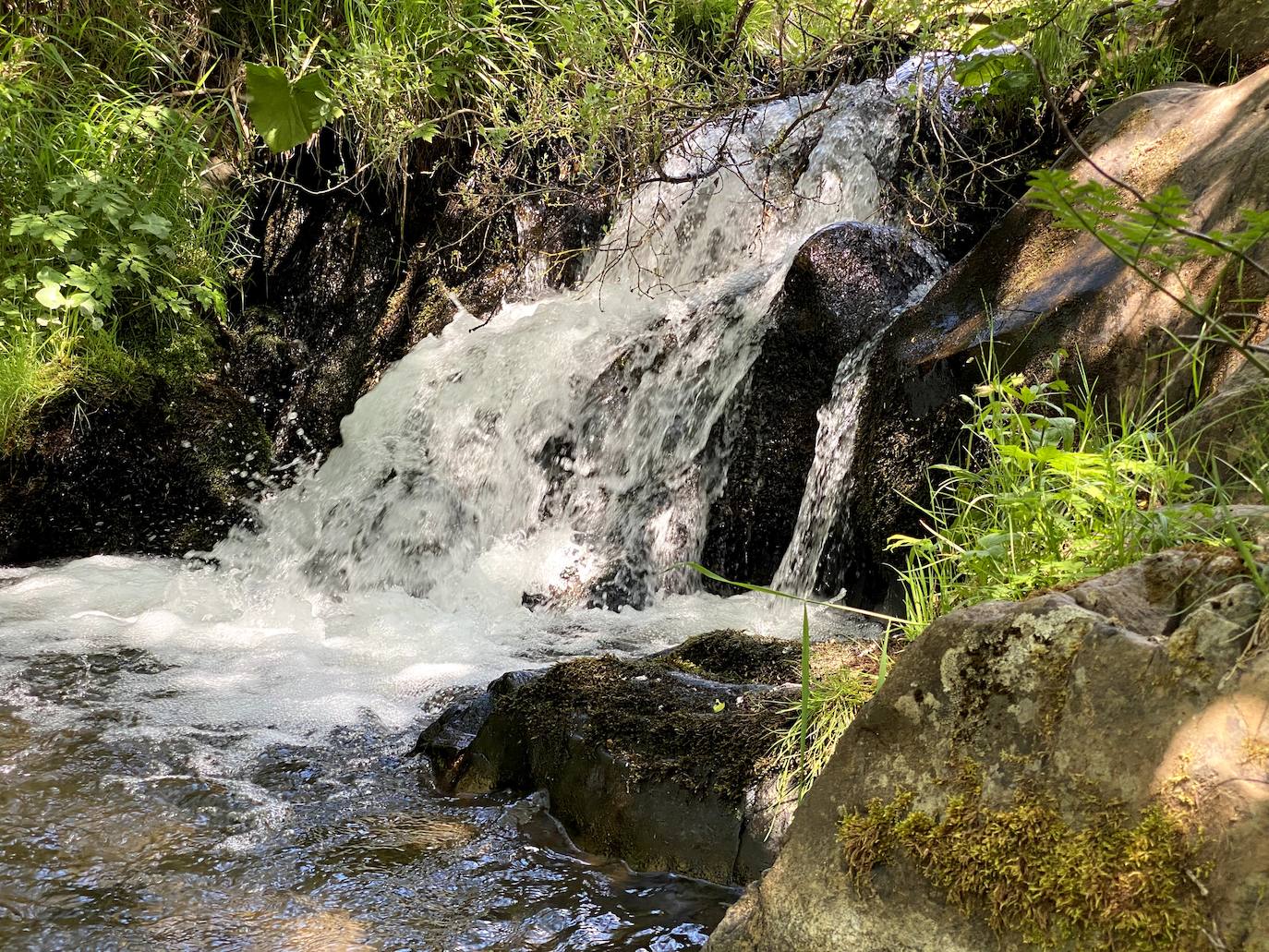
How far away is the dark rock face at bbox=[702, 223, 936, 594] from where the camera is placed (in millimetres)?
4934

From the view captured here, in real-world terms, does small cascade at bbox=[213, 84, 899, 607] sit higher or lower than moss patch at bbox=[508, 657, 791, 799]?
higher

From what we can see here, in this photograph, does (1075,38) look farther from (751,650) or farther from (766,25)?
(751,650)

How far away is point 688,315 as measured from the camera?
19.0 ft

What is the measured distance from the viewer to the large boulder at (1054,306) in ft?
11.8

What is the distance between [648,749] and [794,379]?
2.64 metres

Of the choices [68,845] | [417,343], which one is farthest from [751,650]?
[417,343]

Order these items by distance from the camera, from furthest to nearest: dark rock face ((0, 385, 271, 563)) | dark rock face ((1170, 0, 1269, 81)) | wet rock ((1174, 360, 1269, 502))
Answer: dark rock face ((0, 385, 271, 563)) → dark rock face ((1170, 0, 1269, 81)) → wet rock ((1174, 360, 1269, 502))

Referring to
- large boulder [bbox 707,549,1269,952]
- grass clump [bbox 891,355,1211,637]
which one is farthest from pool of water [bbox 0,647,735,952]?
grass clump [bbox 891,355,1211,637]

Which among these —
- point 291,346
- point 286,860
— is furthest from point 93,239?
point 286,860

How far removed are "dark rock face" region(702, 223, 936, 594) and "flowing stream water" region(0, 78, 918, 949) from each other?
0.17m

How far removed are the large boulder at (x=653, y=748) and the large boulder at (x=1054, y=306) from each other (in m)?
1.04

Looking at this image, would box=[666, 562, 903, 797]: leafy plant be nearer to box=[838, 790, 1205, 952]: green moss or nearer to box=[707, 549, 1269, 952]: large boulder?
box=[707, 549, 1269, 952]: large boulder

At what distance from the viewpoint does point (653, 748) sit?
2746 mm

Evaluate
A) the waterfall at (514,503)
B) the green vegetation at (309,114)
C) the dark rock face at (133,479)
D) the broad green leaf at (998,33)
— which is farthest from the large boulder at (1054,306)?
the dark rock face at (133,479)
